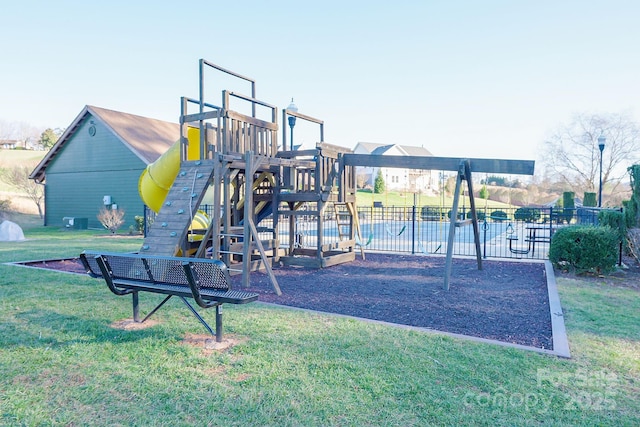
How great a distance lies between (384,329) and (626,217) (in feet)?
24.0

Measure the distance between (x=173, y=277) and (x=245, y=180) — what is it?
4005 mm

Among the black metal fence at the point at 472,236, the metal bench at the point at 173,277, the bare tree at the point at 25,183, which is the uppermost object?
the bare tree at the point at 25,183

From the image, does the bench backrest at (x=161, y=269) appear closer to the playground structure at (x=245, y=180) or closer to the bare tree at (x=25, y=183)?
the playground structure at (x=245, y=180)

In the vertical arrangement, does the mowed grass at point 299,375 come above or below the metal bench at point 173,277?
below

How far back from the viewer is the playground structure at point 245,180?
7961 mm

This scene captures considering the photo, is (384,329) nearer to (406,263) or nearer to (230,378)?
(230,378)

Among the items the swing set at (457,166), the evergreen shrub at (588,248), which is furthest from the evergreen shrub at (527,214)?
the swing set at (457,166)

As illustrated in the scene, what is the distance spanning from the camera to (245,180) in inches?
329

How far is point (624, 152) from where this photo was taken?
151 feet

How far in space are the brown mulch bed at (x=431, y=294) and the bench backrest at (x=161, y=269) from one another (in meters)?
2.06

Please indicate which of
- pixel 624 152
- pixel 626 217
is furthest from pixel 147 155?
pixel 624 152

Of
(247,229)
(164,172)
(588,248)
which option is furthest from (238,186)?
(588,248)

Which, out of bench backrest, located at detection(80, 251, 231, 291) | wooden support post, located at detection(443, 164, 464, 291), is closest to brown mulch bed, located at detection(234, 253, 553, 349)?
wooden support post, located at detection(443, 164, 464, 291)

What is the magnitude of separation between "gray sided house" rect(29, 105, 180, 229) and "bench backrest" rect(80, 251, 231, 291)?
17.9 meters
